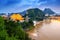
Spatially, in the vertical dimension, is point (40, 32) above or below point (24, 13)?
below

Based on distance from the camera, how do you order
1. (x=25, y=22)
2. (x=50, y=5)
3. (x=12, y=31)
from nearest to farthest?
(x=12, y=31) → (x=25, y=22) → (x=50, y=5)

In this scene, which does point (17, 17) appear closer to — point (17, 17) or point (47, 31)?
point (17, 17)

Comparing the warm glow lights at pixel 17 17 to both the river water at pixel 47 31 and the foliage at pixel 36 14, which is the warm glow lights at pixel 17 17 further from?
the river water at pixel 47 31

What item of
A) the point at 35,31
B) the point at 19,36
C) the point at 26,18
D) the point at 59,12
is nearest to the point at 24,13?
the point at 26,18

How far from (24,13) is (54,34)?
0.64 m

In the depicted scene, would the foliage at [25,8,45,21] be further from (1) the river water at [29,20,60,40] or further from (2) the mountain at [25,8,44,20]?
(1) the river water at [29,20,60,40]

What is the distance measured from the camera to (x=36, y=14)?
3.73 m

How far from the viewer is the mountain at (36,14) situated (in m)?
3.74

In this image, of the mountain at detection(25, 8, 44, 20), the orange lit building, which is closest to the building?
the orange lit building

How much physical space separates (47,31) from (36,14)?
37cm

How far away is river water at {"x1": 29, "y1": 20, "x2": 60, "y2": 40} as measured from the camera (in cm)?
368

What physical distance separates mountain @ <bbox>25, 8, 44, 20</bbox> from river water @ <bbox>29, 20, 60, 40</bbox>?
117 mm

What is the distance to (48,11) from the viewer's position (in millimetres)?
3818

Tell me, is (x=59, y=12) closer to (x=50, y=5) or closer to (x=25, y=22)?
(x=50, y=5)
